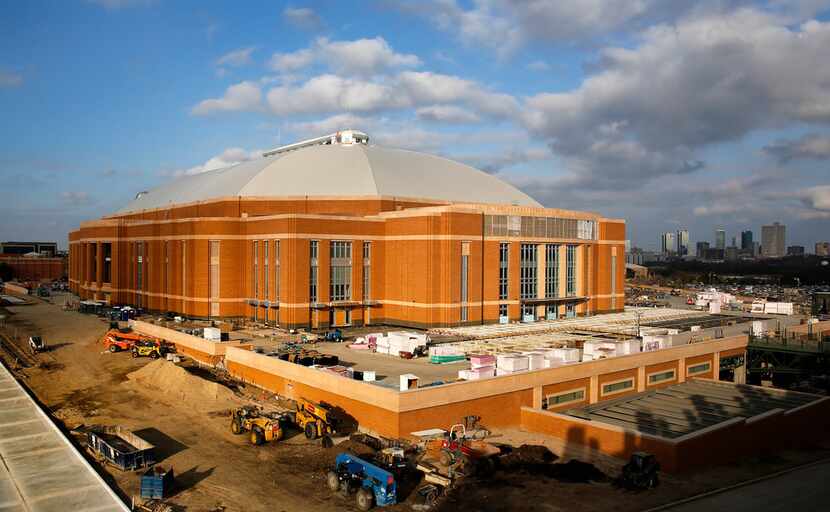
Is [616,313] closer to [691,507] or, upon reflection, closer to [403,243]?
[403,243]

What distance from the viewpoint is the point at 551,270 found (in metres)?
71.5

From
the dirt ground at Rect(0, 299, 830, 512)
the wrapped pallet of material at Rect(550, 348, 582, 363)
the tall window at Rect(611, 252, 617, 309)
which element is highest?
the tall window at Rect(611, 252, 617, 309)

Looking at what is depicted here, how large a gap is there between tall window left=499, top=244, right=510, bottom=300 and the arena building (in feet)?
0.40

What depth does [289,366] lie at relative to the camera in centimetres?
3925

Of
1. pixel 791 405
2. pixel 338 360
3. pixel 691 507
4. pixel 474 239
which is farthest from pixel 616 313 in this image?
pixel 691 507

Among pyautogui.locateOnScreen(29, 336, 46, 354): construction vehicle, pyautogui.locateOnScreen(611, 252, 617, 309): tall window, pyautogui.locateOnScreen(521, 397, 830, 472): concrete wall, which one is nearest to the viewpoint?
pyautogui.locateOnScreen(521, 397, 830, 472): concrete wall

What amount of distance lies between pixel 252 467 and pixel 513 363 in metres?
16.2

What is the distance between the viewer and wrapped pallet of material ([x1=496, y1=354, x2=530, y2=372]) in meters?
37.4

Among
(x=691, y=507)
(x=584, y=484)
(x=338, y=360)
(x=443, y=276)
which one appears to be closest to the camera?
(x=691, y=507)

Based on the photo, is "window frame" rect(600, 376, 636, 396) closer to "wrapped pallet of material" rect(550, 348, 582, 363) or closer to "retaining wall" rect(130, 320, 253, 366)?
"wrapped pallet of material" rect(550, 348, 582, 363)

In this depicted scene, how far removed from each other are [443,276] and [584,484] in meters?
35.6

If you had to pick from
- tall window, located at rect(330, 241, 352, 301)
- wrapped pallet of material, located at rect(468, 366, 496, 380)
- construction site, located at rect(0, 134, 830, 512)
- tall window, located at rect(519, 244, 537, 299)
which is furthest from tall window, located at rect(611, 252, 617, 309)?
wrapped pallet of material, located at rect(468, 366, 496, 380)

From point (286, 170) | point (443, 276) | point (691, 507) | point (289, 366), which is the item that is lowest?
point (691, 507)

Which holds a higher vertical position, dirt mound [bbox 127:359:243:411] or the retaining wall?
the retaining wall
